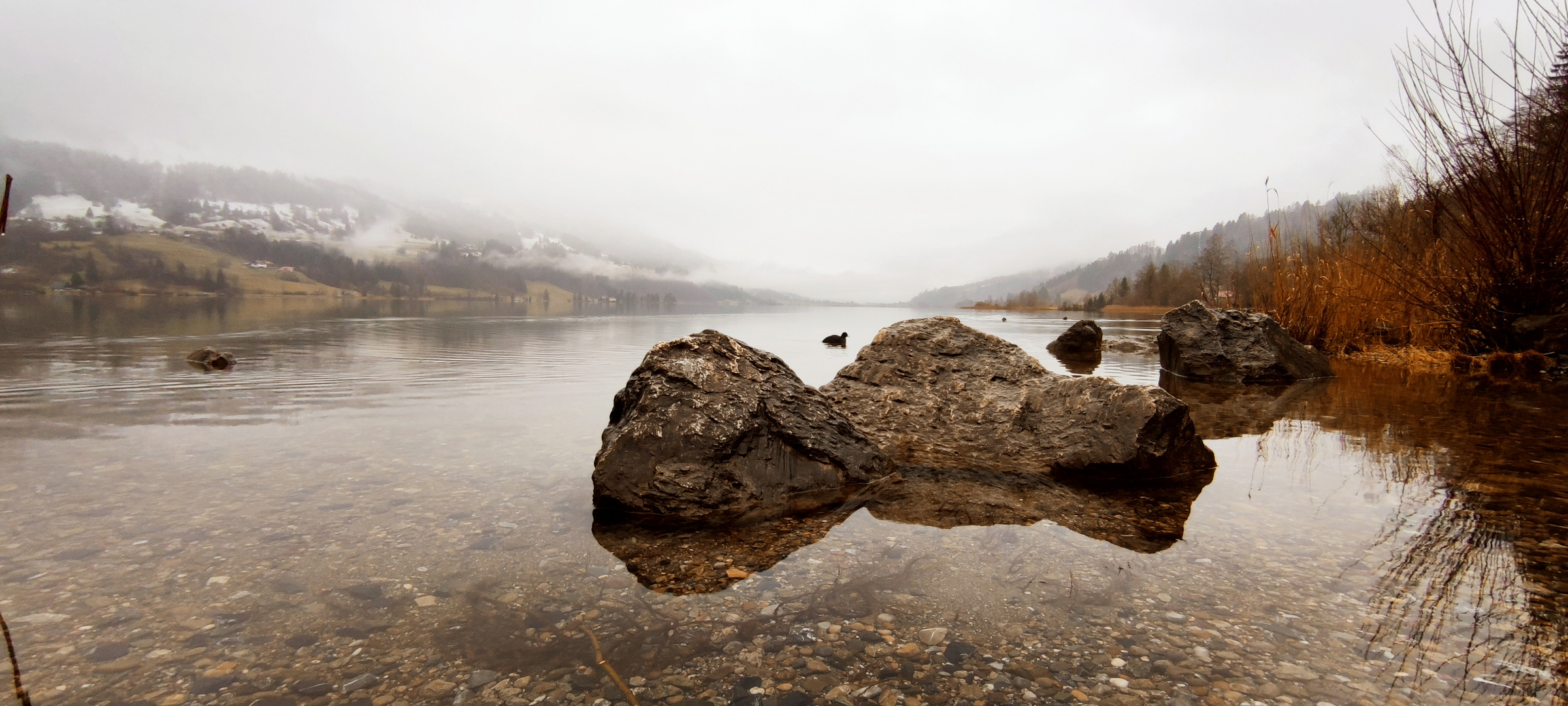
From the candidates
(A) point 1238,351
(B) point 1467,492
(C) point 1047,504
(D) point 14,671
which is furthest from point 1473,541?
(A) point 1238,351

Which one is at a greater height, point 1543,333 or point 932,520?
point 1543,333

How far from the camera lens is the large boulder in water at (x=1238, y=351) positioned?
12.0m

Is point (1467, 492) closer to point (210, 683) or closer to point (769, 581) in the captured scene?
point (769, 581)

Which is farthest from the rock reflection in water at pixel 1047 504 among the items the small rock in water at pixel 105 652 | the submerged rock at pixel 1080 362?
the submerged rock at pixel 1080 362

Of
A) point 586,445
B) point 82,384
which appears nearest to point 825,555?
point 586,445

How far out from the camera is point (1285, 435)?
706 cm

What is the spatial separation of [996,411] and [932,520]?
2.38 meters

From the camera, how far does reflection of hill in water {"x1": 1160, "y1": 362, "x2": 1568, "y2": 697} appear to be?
8.77 feet

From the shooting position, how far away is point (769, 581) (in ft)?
11.1

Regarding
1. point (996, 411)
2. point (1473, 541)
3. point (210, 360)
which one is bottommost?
point (1473, 541)

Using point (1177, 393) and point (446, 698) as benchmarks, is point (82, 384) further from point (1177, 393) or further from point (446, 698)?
point (1177, 393)

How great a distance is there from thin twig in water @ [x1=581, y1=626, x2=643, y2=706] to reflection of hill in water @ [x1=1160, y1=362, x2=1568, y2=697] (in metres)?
2.99

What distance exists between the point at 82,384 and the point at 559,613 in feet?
41.9

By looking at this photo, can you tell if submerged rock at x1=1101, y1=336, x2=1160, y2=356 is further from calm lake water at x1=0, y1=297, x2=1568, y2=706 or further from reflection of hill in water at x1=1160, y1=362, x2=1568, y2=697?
calm lake water at x1=0, y1=297, x2=1568, y2=706
